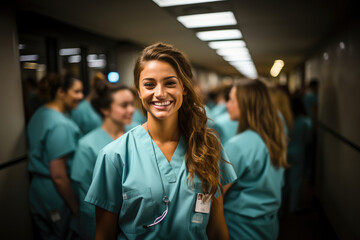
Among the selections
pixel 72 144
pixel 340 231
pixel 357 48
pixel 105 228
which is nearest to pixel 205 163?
pixel 105 228

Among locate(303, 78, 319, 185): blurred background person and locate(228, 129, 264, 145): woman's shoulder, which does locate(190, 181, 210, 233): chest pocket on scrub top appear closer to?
locate(228, 129, 264, 145): woman's shoulder

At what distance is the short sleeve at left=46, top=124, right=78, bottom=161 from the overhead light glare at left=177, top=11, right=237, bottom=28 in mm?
1889

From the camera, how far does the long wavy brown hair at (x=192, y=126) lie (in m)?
1.23

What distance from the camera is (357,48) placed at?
2.56 meters

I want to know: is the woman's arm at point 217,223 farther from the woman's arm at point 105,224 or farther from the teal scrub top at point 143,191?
the woman's arm at point 105,224

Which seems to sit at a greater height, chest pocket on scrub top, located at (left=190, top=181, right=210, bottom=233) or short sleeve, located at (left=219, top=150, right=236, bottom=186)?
short sleeve, located at (left=219, top=150, right=236, bottom=186)

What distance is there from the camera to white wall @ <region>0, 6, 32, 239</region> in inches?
81.9

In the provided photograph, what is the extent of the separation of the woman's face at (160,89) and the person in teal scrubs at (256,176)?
732 millimetres

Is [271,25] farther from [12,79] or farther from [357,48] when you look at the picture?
[12,79]

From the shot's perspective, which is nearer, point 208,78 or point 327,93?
point 327,93

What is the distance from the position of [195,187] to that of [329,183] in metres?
3.13

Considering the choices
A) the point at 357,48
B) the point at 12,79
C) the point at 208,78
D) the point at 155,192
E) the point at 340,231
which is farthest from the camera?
the point at 208,78

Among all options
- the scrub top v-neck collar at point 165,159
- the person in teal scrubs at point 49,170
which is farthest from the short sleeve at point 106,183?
the person in teal scrubs at point 49,170

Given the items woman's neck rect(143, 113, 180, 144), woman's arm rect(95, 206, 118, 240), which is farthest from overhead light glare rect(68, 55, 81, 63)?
woman's arm rect(95, 206, 118, 240)
